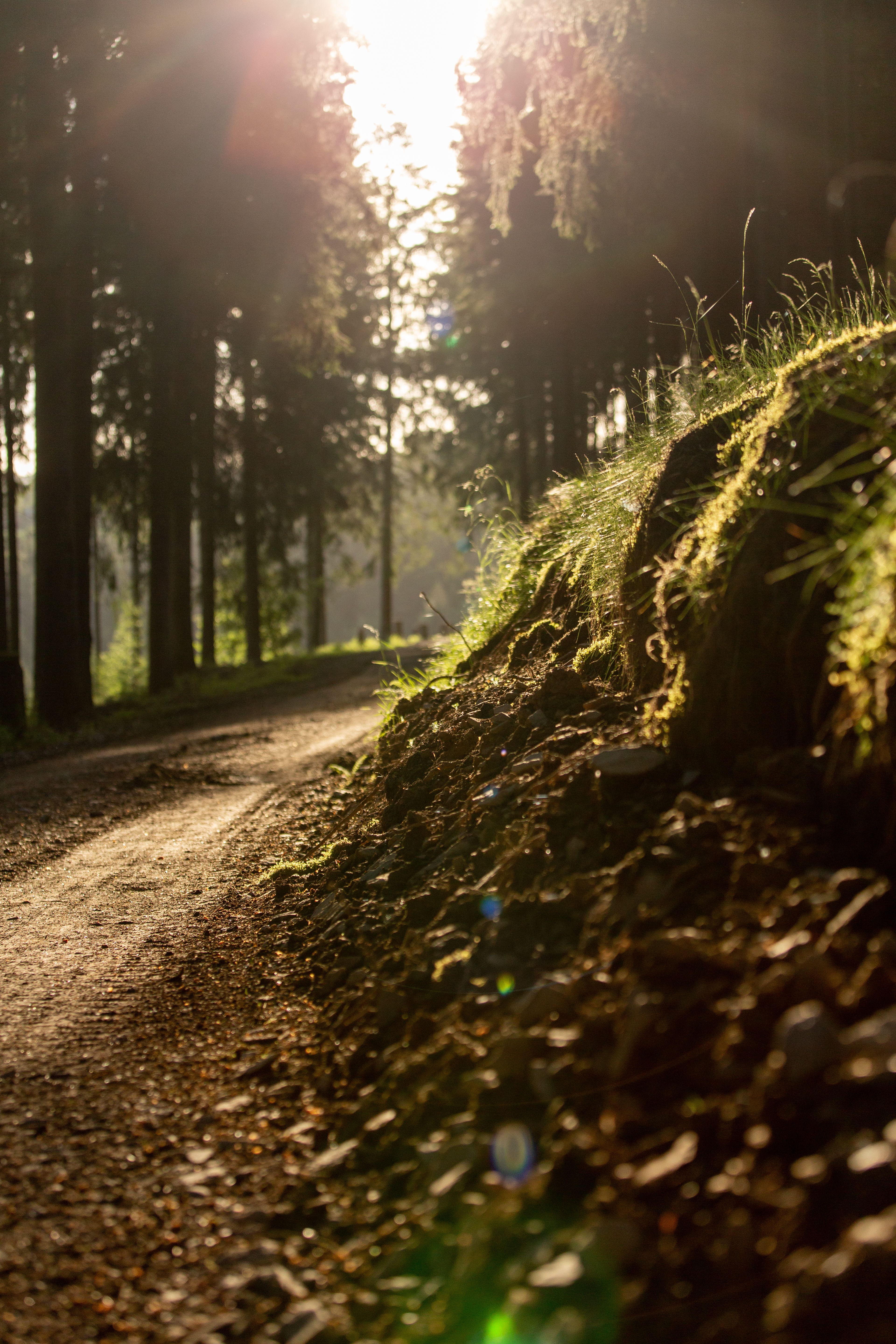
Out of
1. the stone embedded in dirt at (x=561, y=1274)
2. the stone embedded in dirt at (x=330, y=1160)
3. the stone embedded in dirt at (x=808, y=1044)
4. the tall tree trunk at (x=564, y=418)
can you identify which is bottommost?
the stone embedded in dirt at (x=330, y=1160)

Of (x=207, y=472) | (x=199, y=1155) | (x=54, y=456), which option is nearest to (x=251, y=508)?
(x=207, y=472)

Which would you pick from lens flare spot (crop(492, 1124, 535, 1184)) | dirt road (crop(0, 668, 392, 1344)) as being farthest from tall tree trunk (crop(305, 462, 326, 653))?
lens flare spot (crop(492, 1124, 535, 1184))

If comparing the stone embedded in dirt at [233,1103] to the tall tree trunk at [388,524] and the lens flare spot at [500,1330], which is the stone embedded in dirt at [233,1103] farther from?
the tall tree trunk at [388,524]

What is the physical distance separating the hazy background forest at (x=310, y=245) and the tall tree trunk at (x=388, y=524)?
215 centimetres

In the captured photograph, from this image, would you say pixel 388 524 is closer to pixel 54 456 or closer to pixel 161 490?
pixel 161 490

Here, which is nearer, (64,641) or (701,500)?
(701,500)

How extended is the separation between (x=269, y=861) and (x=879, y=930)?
11.9 feet

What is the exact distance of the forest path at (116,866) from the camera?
319 centimetres

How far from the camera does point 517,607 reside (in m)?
6.26

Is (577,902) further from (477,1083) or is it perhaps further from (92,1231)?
(92,1231)

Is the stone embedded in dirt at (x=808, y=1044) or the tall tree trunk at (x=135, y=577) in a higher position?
the tall tree trunk at (x=135, y=577)

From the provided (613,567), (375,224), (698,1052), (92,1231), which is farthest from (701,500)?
(375,224)

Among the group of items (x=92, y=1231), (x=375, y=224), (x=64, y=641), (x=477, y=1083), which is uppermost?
(x=375, y=224)

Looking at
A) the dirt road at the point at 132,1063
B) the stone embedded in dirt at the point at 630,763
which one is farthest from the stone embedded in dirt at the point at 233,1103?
the stone embedded in dirt at the point at 630,763
